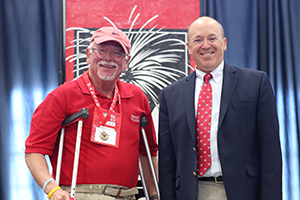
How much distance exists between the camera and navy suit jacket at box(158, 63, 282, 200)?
161 centimetres

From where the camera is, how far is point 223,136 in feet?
5.51

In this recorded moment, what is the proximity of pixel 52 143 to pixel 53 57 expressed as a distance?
1.72 metres

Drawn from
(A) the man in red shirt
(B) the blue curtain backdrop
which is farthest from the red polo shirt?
(B) the blue curtain backdrop

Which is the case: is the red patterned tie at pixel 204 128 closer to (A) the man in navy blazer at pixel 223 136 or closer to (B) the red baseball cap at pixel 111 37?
(A) the man in navy blazer at pixel 223 136

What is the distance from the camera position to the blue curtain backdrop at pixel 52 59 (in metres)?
3.28

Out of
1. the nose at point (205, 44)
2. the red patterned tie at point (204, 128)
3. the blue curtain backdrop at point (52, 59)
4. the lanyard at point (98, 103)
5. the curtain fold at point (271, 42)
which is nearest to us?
the red patterned tie at point (204, 128)

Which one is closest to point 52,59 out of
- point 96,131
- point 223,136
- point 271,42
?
point 96,131

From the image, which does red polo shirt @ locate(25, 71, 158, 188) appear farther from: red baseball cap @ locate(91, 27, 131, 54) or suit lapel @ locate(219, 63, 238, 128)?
suit lapel @ locate(219, 63, 238, 128)

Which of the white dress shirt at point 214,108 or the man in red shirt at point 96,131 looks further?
the man in red shirt at point 96,131

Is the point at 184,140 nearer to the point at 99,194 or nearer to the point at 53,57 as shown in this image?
the point at 99,194

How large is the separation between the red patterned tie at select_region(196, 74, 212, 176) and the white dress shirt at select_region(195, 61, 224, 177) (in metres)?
0.02

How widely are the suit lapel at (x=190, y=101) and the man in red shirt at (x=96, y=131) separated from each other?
0.43 m

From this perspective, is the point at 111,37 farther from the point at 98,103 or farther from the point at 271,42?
the point at 271,42

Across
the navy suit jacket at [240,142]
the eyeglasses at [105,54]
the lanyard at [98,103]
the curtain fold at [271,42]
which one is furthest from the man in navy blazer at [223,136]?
the curtain fold at [271,42]
